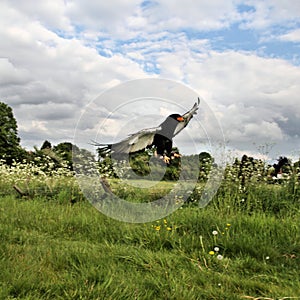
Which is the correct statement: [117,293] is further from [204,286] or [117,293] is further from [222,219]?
[222,219]

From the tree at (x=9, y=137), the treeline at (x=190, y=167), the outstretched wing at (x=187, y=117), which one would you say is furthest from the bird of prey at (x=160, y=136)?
the tree at (x=9, y=137)

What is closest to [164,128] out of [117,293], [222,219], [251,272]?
[222,219]

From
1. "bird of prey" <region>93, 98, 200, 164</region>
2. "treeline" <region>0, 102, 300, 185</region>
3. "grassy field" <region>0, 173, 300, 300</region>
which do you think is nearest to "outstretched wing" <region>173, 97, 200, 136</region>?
"bird of prey" <region>93, 98, 200, 164</region>

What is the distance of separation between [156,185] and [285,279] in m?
3.46

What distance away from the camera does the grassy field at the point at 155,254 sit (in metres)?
2.73

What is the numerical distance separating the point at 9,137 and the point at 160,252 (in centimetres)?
1958

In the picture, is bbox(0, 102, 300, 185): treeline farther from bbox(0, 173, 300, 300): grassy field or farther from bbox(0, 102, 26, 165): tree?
bbox(0, 102, 26, 165): tree

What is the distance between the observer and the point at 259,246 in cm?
369

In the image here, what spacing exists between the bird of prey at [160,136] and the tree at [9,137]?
1669 cm

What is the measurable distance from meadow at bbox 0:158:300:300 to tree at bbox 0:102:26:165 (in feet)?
53.0

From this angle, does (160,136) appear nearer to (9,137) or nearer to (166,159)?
(166,159)

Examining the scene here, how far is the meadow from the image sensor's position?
2736 millimetres

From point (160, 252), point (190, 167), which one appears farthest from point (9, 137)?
point (160, 252)

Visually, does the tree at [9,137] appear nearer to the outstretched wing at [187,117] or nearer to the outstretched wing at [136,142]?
the outstretched wing at [136,142]
